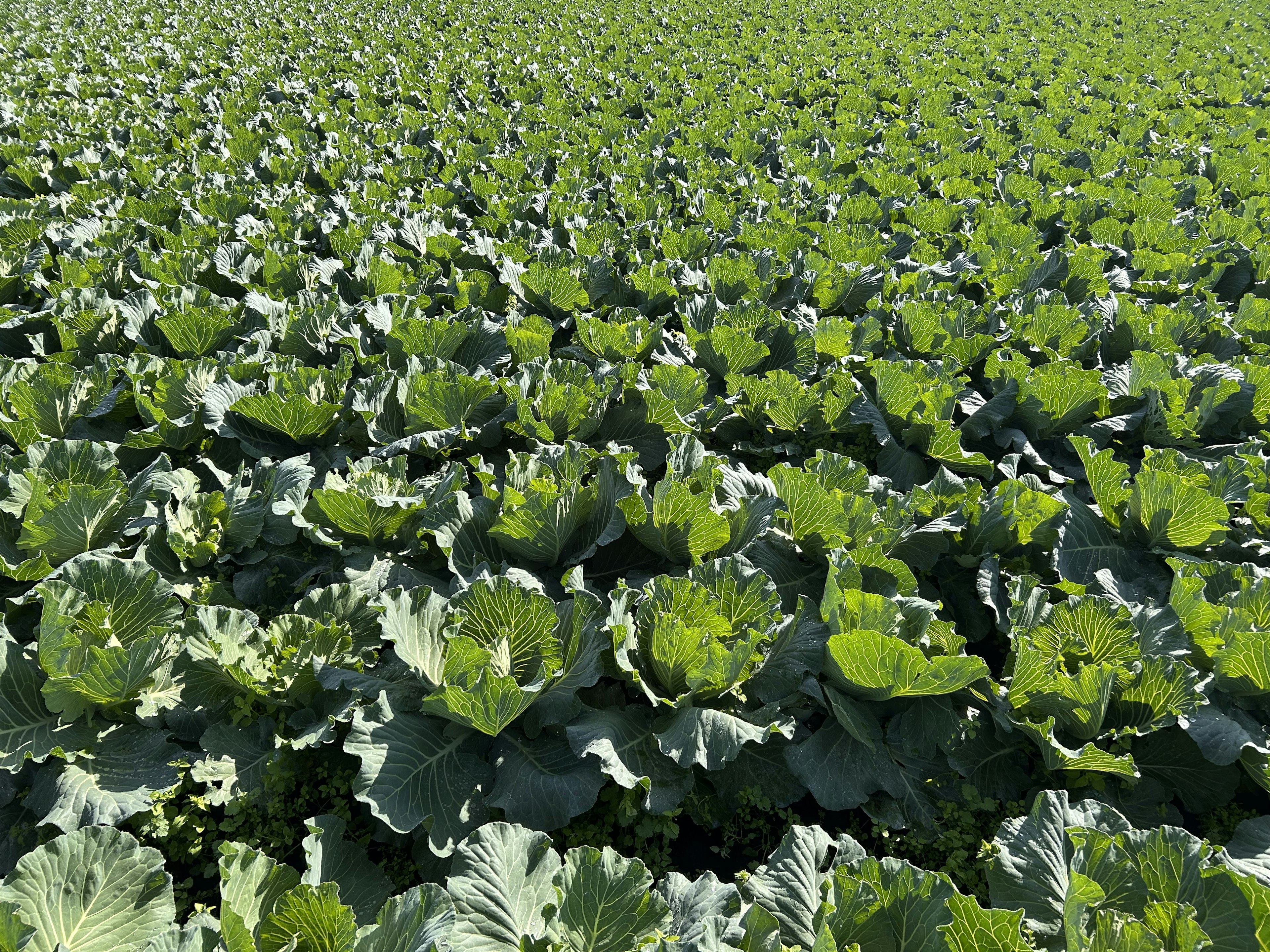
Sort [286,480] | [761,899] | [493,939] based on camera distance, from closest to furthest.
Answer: [493,939]
[761,899]
[286,480]

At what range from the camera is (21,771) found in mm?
2395

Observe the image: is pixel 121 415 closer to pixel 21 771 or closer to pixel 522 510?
pixel 21 771

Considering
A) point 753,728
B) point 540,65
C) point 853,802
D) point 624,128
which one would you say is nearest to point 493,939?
point 753,728

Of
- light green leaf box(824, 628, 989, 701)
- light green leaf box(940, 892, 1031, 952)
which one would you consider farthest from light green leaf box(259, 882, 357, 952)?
light green leaf box(824, 628, 989, 701)

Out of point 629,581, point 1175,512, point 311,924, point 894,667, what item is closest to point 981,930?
point 894,667

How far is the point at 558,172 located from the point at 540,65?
19.3 feet

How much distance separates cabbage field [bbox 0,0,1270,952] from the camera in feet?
6.52

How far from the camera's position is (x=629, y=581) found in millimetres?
3057

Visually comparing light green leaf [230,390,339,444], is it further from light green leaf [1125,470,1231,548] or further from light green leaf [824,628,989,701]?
light green leaf [1125,470,1231,548]

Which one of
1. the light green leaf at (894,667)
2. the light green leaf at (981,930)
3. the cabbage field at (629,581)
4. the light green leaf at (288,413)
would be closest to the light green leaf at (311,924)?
the cabbage field at (629,581)

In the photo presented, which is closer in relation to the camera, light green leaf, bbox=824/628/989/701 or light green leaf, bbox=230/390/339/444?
light green leaf, bbox=824/628/989/701

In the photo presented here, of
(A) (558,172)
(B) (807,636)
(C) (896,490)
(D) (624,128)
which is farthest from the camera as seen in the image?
(D) (624,128)

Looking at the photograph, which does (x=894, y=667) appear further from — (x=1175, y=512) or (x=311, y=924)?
(x=311, y=924)

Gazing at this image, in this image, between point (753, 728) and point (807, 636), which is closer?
point (753, 728)
